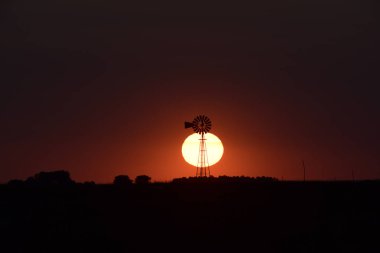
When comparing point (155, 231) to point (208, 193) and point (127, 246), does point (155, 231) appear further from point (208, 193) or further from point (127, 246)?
point (208, 193)

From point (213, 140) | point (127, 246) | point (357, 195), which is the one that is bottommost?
point (127, 246)

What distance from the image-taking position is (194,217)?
7856cm

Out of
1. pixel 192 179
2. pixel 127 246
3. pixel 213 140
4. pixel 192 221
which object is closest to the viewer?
pixel 127 246

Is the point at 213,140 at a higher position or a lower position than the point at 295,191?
higher

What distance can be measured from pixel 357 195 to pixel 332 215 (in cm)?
512

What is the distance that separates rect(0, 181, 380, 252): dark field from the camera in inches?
2844

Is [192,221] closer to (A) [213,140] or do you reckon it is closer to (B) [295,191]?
(B) [295,191]

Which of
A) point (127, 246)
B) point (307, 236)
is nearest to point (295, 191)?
point (307, 236)

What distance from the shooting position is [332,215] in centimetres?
7888

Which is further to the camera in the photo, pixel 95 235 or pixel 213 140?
pixel 213 140

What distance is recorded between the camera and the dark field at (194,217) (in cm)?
7225

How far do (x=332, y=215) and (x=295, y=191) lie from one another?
6.34m

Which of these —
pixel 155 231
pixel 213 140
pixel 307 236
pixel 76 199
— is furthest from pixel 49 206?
pixel 213 140

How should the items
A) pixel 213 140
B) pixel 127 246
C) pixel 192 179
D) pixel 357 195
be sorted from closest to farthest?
pixel 127 246 < pixel 357 195 < pixel 192 179 < pixel 213 140
